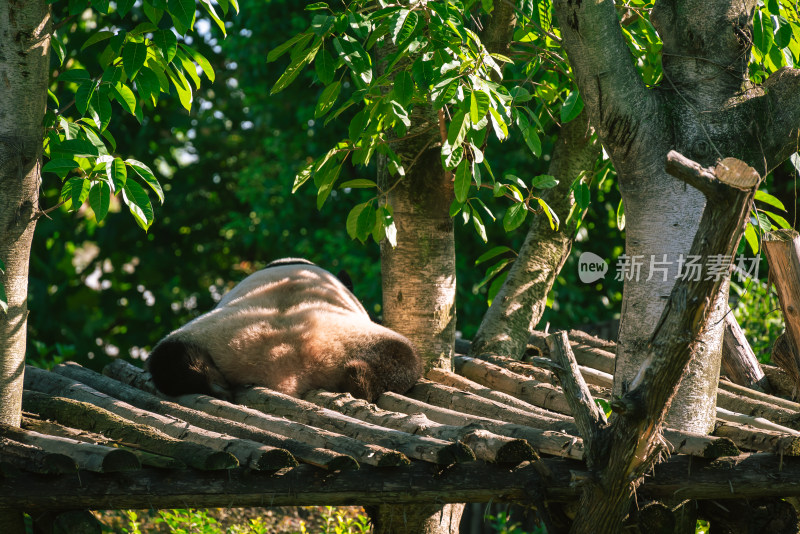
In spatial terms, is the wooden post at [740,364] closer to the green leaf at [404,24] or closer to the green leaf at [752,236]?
the green leaf at [752,236]

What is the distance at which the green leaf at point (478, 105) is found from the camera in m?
3.08

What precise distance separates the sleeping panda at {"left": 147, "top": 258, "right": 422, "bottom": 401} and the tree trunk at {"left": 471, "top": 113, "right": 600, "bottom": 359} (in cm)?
103

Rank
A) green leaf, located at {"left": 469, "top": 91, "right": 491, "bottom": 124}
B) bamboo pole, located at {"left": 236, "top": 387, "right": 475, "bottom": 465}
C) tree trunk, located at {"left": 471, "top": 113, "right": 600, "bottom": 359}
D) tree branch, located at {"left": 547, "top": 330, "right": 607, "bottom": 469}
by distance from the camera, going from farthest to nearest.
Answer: tree trunk, located at {"left": 471, "top": 113, "right": 600, "bottom": 359} → green leaf, located at {"left": 469, "top": 91, "right": 491, "bottom": 124} → bamboo pole, located at {"left": 236, "top": 387, "right": 475, "bottom": 465} → tree branch, located at {"left": 547, "top": 330, "right": 607, "bottom": 469}

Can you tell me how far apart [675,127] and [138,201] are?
219 centimetres

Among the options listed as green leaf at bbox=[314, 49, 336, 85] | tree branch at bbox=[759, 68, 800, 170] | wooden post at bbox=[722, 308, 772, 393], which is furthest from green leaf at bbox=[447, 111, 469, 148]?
wooden post at bbox=[722, 308, 772, 393]

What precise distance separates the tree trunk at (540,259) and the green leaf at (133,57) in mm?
2885

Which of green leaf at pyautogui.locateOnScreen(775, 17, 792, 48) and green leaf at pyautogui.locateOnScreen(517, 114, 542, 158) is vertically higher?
green leaf at pyautogui.locateOnScreen(775, 17, 792, 48)

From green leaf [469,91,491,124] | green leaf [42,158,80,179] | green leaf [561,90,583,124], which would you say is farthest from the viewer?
green leaf [561,90,583,124]

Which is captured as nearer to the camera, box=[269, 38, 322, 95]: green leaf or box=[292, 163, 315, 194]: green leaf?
box=[269, 38, 322, 95]: green leaf

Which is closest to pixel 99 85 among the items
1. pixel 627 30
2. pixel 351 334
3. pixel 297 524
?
pixel 351 334

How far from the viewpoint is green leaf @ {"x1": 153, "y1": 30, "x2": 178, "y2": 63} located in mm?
3139

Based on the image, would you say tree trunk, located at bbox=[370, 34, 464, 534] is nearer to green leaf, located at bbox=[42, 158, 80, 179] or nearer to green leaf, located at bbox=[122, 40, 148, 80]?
green leaf, located at bbox=[122, 40, 148, 80]

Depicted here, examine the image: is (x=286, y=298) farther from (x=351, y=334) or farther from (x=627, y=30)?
(x=627, y=30)

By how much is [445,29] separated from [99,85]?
139 centimetres
